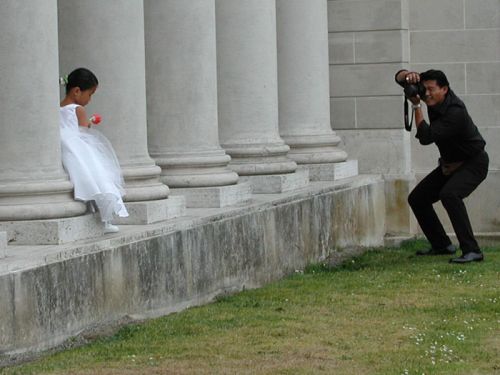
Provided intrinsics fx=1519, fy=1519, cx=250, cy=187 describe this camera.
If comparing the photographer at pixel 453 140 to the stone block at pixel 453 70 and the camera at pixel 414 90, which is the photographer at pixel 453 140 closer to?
the camera at pixel 414 90

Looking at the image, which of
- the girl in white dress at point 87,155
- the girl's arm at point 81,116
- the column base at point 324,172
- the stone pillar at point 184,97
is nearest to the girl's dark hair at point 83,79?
the girl in white dress at point 87,155

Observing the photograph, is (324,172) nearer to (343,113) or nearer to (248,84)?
(343,113)

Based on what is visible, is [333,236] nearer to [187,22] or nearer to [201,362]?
[187,22]

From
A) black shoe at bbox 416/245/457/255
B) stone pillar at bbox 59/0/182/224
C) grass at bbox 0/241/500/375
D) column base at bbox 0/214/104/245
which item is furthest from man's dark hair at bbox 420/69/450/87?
column base at bbox 0/214/104/245

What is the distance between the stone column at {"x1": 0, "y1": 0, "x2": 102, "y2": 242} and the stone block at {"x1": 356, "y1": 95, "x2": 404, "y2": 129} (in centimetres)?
1019

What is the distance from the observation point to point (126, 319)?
39.9 feet

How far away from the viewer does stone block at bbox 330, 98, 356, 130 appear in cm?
2181

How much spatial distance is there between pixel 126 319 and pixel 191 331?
1.99 ft

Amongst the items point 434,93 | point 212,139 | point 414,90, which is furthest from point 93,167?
point 434,93

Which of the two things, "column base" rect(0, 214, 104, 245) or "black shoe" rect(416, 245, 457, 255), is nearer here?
"column base" rect(0, 214, 104, 245)

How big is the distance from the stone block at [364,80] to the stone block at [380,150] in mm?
568

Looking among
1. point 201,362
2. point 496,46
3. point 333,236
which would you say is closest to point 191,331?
point 201,362

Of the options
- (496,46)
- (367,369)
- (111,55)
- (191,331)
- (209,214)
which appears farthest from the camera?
(496,46)

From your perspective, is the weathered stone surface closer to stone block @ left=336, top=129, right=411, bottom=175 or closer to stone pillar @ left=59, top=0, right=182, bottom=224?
stone pillar @ left=59, top=0, right=182, bottom=224
